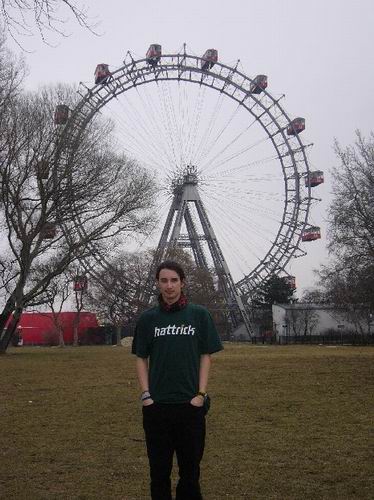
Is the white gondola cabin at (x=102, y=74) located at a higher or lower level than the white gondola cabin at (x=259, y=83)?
lower

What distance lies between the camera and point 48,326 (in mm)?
78125

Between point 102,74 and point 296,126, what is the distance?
48.5ft

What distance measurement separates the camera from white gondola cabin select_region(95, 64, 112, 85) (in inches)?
1746

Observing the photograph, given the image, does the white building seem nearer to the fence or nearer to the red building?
the fence

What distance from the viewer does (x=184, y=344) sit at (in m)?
→ 3.78

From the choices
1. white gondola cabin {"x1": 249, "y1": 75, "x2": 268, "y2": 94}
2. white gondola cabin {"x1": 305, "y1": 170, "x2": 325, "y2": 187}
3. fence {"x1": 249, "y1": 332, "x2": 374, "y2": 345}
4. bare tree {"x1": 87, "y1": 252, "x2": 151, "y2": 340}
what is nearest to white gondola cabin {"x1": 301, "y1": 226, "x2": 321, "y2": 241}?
white gondola cabin {"x1": 305, "y1": 170, "x2": 325, "y2": 187}

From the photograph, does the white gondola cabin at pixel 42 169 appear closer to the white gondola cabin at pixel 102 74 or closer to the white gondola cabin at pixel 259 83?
the white gondola cabin at pixel 102 74

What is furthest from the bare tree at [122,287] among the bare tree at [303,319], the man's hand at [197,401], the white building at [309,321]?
the man's hand at [197,401]

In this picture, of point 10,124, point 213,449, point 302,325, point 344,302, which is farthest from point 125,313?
point 213,449

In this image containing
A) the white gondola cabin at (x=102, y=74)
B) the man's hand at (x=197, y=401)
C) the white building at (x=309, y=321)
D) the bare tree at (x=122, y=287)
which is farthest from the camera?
the white building at (x=309, y=321)

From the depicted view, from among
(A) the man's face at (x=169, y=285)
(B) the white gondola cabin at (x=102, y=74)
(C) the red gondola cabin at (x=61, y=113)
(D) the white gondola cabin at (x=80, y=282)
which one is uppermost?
Answer: (B) the white gondola cabin at (x=102, y=74)

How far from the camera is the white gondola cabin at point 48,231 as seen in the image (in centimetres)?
2678

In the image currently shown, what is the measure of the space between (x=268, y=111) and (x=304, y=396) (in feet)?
131

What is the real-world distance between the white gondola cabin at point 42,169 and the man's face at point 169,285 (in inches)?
876
